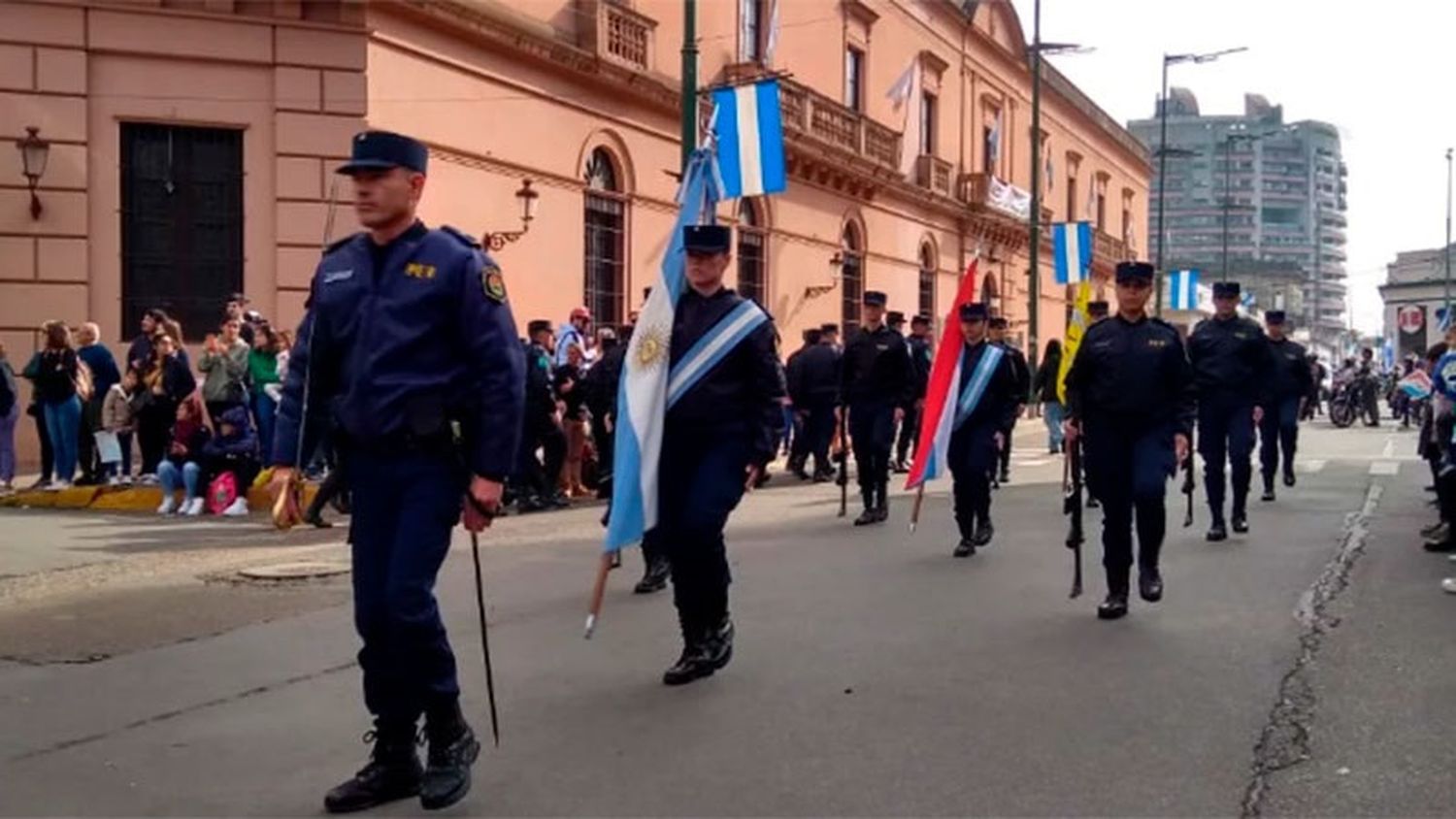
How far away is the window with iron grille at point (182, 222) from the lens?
16609 millimetres

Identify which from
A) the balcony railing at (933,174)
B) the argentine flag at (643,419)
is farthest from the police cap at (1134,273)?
the balcony railing at (933,174)

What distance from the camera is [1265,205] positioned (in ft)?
421

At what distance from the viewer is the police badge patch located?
4570 mm

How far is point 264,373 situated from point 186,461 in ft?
3.54

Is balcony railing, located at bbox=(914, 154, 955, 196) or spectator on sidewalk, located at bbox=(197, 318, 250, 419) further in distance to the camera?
balcony railing, located at bbox=(914, 154, 955, 196)

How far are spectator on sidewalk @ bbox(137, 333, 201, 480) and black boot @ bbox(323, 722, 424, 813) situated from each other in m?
9.79

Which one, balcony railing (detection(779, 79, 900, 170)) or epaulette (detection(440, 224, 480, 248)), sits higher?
balcony railing (detection(779, 79, 900, 170))

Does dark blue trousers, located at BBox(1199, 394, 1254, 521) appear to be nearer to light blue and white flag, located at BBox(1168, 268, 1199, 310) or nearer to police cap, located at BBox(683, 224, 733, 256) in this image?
police cap, located at BBox(683, 224, 733, 256)

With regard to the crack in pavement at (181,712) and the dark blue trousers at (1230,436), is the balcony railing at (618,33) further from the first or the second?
the crack in pavement at (181,712)

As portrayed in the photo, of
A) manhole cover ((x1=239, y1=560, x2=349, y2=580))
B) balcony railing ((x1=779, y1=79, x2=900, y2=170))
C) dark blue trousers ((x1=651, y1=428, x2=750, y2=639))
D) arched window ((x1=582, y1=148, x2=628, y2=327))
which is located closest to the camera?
dark blue trousers ((x1=651, y1=428, x2=750, y2=639))

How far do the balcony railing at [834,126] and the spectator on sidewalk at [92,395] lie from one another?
13847mm

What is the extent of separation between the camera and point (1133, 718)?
5656mm

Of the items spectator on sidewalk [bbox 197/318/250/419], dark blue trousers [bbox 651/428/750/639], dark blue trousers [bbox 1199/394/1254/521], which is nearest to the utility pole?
spectator on sidewalk [bbox 197/318/250/419]

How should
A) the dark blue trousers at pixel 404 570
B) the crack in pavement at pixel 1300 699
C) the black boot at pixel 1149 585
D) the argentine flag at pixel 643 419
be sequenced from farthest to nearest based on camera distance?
the black boot at pixel 1149 585 → the argentine flag at pixel 643 419 → the crack in pavement at pixel 1300 699 → the dark blue trousers at pixel 404 570
